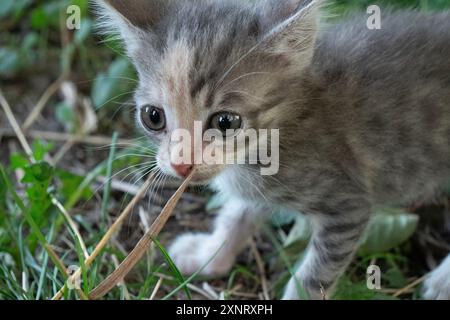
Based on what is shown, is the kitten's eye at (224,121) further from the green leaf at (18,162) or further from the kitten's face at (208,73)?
the green leaf at (18,162)

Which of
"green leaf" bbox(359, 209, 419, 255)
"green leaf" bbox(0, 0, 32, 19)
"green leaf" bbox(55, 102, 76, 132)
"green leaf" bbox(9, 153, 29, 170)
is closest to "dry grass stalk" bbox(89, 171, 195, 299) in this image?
"green leaf" bbox(9, 153, 29, 170)

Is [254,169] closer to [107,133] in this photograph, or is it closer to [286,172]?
[286,172]

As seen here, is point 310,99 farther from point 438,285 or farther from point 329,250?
point 438,285

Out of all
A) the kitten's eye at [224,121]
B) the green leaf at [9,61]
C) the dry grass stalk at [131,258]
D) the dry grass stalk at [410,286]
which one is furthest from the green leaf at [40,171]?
the dry grass stalk at [410,286]

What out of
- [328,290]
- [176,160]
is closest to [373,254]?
[328,290]

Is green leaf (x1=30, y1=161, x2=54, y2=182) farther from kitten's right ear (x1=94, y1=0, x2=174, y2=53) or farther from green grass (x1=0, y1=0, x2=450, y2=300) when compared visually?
kitten's right ear (x1=94, y1=0, x2=174, y2=53)
